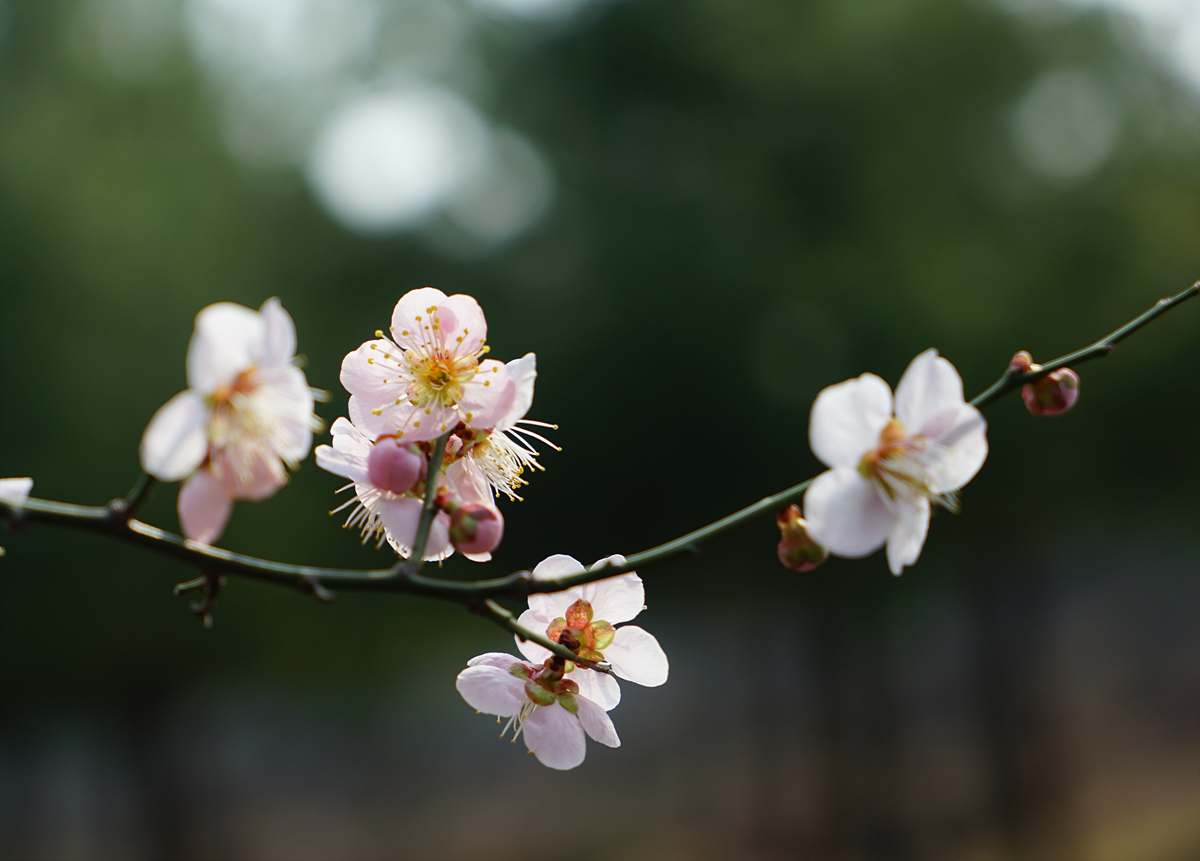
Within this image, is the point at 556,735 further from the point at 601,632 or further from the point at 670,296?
the point at 670,296

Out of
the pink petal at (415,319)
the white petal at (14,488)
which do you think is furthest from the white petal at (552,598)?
the white petal at (14,488)

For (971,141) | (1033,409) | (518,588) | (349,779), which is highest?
(971,141)

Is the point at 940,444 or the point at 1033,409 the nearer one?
the point at 940,444

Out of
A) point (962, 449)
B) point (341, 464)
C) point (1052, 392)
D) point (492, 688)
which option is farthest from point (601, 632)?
point (1052, 392)

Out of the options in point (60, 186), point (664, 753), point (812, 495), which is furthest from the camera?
point (664, 753)

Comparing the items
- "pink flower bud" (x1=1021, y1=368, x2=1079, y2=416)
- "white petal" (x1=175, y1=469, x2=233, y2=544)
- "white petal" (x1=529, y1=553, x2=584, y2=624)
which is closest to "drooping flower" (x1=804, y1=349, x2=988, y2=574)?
"pink flower bud" (x1=1021, y1=368, x2=1079, y2=416)

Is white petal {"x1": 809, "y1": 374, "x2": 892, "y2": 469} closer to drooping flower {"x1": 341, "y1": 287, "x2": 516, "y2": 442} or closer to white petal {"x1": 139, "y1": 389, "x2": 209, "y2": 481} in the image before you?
drooping flower {"x1": 341, "y1": 287, "x2": 516, "y2": 442}

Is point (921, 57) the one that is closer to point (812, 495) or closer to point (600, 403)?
A: point (600, 403)

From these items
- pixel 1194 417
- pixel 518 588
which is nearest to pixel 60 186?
pixel 518 588

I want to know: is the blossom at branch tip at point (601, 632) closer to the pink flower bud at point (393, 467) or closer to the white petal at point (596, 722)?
the white petal at point (596, 722)
